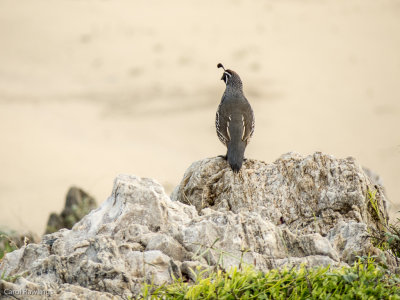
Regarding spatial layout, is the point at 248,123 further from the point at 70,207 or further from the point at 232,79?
the point at 70,207

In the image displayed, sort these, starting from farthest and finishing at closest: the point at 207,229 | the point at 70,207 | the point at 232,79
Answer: the point at 70,207, the point at 232,79, the point at 207,229

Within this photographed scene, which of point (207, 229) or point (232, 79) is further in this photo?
point (232, 79)

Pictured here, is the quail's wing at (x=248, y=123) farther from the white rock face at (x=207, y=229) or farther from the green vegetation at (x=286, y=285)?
the green vegetation at (x=286, y=285)

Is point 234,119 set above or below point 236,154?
above

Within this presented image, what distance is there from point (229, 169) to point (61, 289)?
341 centimetres

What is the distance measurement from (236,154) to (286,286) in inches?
138

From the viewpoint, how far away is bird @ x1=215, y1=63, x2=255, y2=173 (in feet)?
27.8

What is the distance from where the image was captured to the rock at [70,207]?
13.1 meters

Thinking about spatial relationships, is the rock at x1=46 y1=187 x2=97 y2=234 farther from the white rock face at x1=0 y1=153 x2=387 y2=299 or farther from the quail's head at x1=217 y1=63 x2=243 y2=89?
the white rock face at x1=0 y1=153 x2=387 y2=299

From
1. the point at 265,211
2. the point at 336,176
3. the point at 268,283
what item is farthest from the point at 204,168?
the point at 268,283

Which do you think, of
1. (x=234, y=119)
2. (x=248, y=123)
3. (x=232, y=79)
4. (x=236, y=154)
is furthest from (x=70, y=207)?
(x=236, y=154)

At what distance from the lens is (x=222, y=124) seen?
30.1 ft

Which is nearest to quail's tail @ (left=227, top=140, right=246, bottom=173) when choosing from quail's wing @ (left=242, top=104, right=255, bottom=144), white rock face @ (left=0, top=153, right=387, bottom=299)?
white rock face @ (left=0, top=153, right=387, bottom=299)

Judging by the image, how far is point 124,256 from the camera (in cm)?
522
